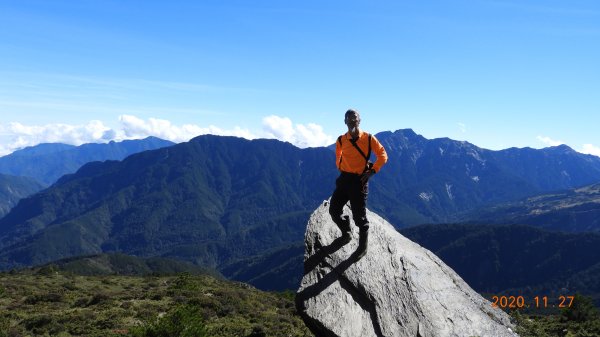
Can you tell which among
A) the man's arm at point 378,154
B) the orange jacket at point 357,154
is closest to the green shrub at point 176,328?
the orange jacket at point 357,154

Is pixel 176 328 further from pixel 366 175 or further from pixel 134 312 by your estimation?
pixel 366 175

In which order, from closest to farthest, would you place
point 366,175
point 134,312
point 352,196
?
point 366,175 < point 352,196 < point 134,312

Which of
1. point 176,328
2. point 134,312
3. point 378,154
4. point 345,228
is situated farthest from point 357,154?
point 134,312

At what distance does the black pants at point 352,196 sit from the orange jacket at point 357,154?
30 cm

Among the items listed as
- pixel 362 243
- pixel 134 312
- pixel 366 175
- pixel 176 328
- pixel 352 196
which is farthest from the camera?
pixel 134 312

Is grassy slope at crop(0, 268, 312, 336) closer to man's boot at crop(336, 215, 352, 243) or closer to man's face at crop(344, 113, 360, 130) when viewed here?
man's boot at crop(336, 215, 352, 243)

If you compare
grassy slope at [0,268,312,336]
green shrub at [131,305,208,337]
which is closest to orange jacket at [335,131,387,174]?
green shrub at [131,305,208,337]

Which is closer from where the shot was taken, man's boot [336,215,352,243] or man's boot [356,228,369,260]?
man's boot [356,228,369,260]

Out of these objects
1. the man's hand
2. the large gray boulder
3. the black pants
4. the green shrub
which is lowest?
the green shrub

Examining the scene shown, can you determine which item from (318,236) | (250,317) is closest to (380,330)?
(318,236)

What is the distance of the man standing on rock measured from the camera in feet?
44.0

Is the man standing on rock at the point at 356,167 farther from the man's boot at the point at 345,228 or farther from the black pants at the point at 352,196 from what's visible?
the man's boot at the point at 345,228

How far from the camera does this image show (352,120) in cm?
1340

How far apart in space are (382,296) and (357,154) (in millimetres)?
4652
